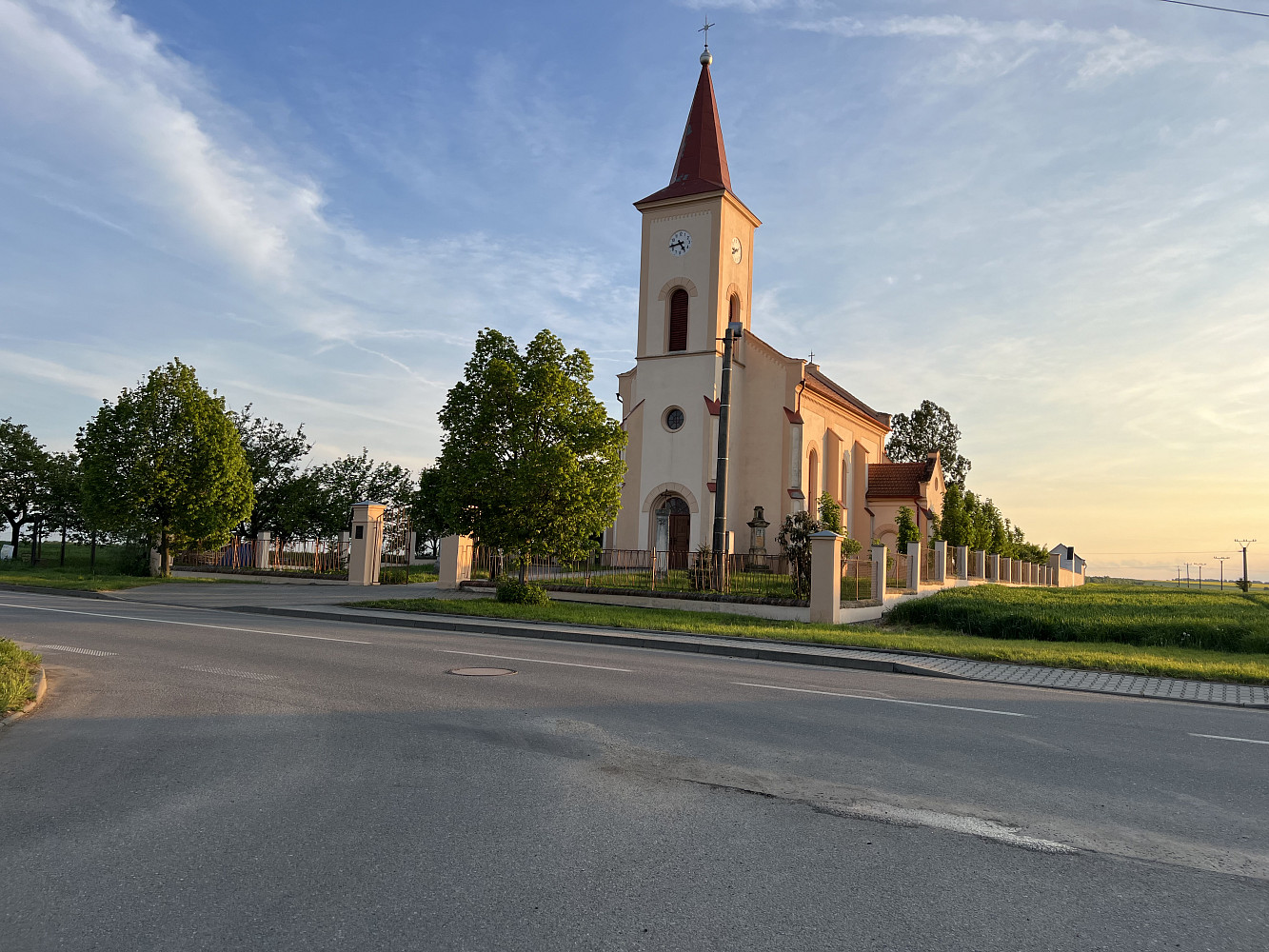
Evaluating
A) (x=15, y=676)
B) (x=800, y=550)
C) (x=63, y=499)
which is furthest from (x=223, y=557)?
(x=15, y=676)

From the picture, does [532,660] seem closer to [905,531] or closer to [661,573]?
[661,573]

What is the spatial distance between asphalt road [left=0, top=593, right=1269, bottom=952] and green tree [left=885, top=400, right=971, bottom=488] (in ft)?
196

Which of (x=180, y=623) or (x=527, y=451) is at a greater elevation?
(x=527, y=451)

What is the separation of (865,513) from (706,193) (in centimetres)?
1727

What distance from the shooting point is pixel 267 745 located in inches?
245

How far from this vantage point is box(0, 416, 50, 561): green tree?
42281mm

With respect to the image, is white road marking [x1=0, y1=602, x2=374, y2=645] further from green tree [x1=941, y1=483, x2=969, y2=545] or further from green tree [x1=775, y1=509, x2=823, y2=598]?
green tree [x1=941, y1=483, x2=969, y2=545]

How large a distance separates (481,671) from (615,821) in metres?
5.62

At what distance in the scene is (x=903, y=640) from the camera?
15.1 m

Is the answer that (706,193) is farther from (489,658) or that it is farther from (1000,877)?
(1000,877)

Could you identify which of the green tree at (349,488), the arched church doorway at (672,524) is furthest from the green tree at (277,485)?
the arched church doorway at (672,524)

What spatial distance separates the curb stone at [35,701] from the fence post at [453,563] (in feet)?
53.4

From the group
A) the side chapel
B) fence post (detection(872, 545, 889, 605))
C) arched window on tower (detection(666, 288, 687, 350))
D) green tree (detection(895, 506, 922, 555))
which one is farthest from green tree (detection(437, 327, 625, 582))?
green tree (detection(895, 506, 922, 555))

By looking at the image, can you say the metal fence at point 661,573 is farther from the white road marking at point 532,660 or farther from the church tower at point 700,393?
the church tower at point 700,393
